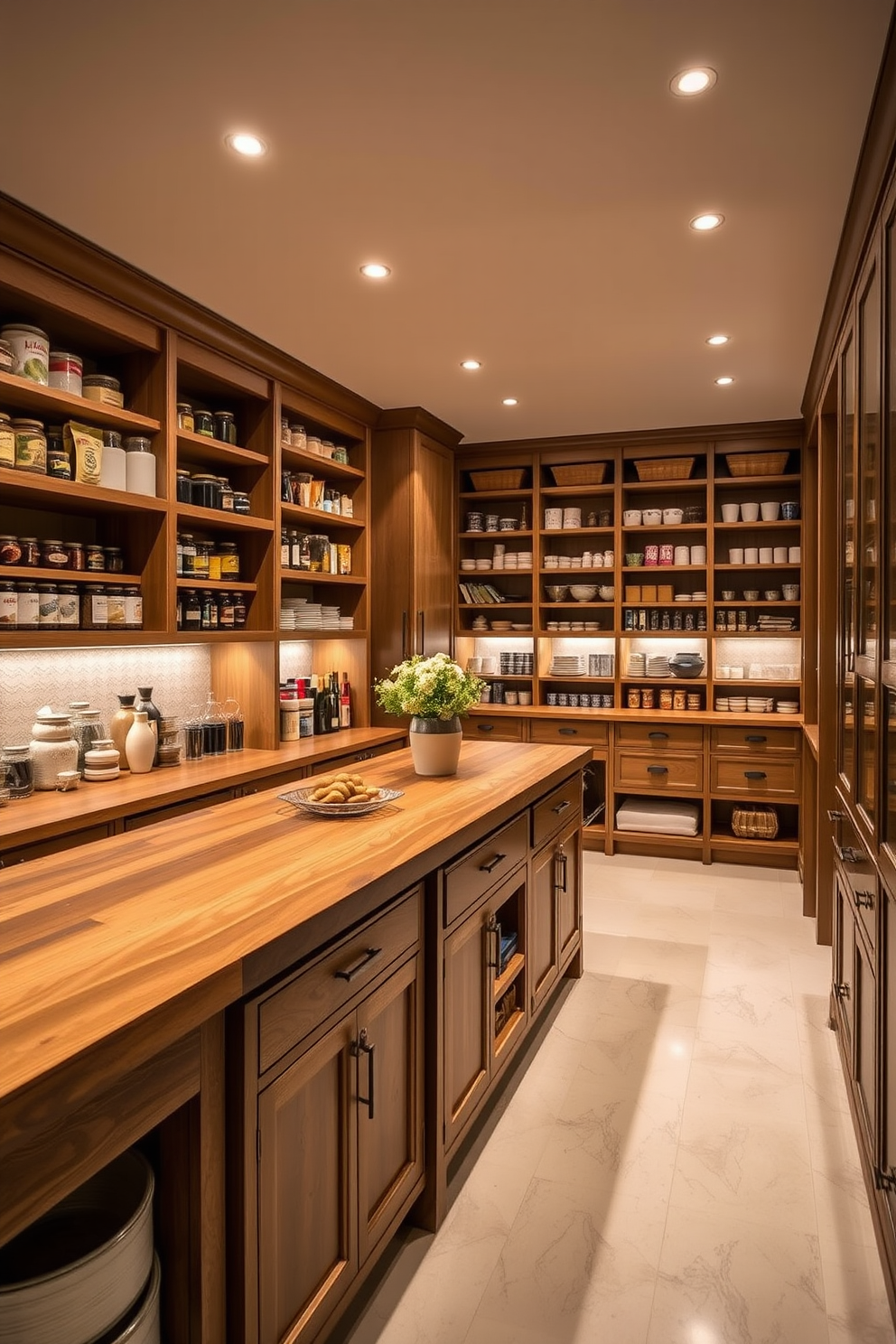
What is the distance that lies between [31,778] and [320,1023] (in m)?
1.99

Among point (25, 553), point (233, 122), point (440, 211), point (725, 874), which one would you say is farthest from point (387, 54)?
point (725, 874)

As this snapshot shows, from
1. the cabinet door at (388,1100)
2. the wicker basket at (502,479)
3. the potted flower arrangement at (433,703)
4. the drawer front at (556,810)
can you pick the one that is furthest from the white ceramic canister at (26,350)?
the wicker basket at (502,479)

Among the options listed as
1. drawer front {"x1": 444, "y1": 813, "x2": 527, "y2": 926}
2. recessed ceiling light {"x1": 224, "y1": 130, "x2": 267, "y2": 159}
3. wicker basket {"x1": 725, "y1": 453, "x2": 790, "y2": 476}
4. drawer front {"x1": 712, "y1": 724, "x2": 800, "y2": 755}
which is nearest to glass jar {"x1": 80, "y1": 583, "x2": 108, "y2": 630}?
recessed ceiling light {"x1": 224, "y1": 130, "x2": 267, "y2": 159}

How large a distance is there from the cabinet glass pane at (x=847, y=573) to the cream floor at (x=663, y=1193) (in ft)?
3.28

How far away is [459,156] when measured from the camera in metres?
2.28

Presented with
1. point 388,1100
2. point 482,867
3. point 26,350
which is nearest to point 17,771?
point 26,350

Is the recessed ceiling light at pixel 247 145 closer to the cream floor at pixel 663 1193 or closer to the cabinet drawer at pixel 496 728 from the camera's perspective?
the cream floor at pixel 663 1193

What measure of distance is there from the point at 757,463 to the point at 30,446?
425 centimetres

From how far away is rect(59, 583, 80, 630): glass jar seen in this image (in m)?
3.08

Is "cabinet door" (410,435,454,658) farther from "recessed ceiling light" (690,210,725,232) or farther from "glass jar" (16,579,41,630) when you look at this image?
"recessed ceiling light" (690,210,725,232)

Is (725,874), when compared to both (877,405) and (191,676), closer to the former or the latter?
(191,676)

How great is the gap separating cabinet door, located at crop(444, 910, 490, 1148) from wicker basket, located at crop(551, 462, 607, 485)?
13.3 ft

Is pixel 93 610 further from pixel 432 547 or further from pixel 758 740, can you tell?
pixel 758 740

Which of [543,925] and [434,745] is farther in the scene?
[543,925]
